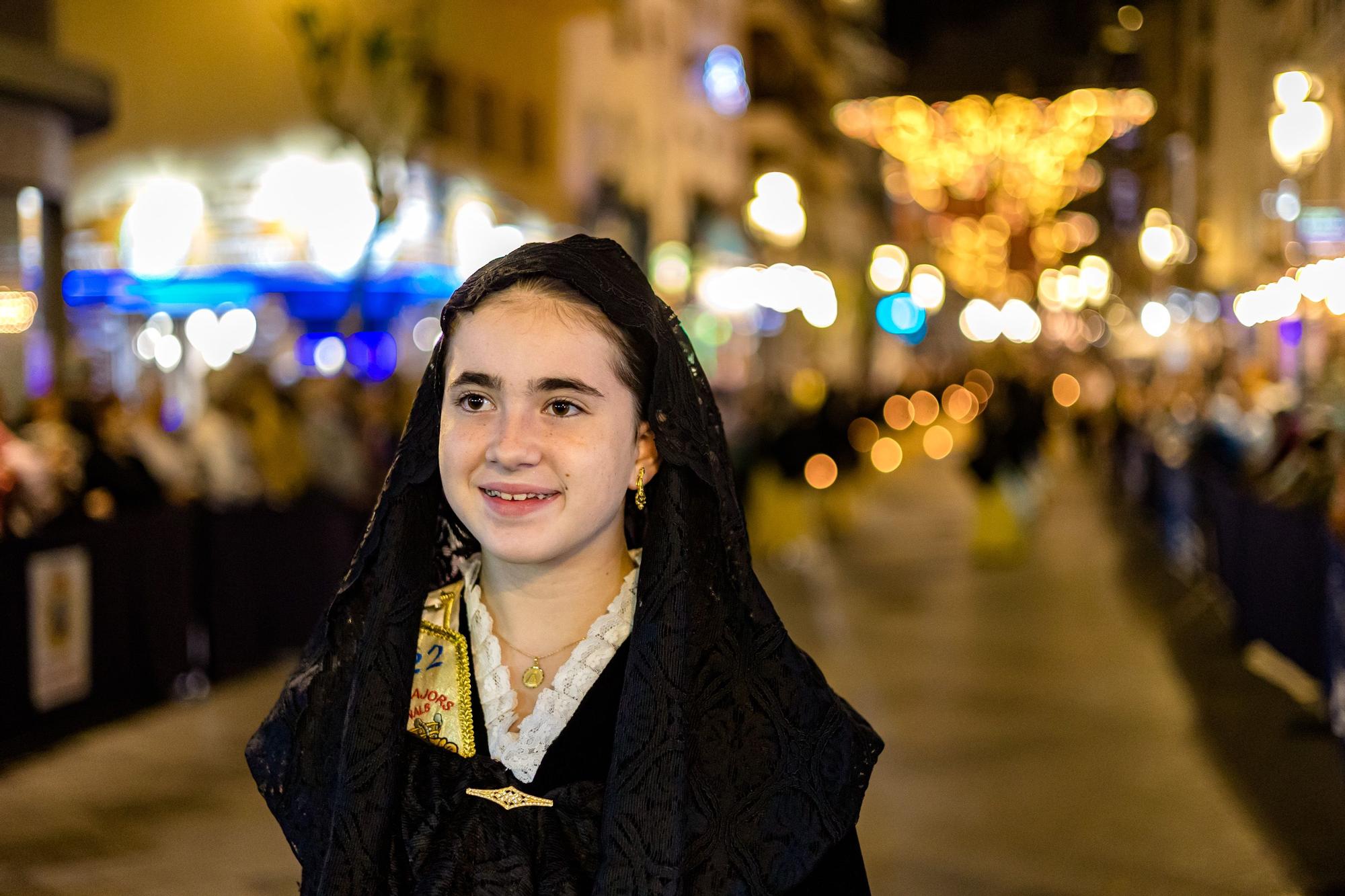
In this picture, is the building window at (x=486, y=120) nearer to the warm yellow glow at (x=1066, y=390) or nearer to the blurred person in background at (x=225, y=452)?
the blurred person in background at (x=225, y=452)

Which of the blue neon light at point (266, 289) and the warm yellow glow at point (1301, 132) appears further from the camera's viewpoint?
the blue neon light at point (266, 289)

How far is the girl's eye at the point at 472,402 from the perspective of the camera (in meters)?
2.53

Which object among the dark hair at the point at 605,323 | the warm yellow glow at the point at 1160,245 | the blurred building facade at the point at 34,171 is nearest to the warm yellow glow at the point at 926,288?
→ the warm yellow glow at the point at 1160,245

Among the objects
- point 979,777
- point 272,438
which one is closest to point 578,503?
point 979,777

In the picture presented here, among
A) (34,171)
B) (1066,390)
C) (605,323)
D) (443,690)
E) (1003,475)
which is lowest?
(1066,390)

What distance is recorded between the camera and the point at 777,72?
49781 millimetres

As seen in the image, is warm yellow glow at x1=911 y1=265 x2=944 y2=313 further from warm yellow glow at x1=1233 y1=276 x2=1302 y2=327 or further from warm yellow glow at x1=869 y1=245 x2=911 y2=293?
warm yellow glow at x1=1233 y1=276 x2=1302 y2=327

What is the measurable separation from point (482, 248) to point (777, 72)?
1160 inches

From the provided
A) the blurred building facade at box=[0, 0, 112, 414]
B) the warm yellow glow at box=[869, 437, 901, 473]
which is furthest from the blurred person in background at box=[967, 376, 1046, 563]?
the warm yellow glow at box=[869, 437, 901, 473]

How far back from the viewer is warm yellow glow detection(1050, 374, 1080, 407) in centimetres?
5409

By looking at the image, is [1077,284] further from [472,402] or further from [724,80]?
[472,402]

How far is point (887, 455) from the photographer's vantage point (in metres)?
34.9

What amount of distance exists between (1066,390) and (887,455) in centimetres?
2290

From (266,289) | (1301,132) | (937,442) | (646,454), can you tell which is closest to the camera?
A: (646,454)
